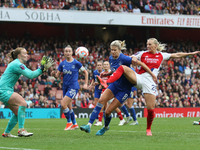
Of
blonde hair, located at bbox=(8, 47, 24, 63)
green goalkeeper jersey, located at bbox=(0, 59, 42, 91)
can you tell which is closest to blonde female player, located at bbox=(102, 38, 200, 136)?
green goalkeeper jersey, located at bbox=(0, 59, 42, 91)

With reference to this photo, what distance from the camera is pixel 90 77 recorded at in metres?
25.7

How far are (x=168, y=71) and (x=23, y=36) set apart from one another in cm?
1189

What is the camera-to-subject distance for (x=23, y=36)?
98.2 ft

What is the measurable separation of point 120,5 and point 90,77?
7.64 m

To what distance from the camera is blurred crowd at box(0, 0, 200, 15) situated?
2706 cm

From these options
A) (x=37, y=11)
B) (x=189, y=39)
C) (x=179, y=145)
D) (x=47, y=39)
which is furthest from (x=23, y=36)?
(x=179, y=145)

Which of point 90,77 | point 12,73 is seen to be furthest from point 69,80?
point 90,77

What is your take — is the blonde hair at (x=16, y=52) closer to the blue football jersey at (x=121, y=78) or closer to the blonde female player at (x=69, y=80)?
the blue football jersey at (x=121, y=78)

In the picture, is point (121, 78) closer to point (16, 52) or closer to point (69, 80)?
point (16, 52)

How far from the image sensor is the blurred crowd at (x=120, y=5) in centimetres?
2706

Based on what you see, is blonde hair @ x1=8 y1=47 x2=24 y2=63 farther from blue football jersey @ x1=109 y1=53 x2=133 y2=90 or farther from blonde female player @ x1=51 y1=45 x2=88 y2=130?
blonde female player @ x1=51 y1=45 x2=88 y2=130

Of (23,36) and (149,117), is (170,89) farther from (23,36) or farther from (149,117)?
(149,117)

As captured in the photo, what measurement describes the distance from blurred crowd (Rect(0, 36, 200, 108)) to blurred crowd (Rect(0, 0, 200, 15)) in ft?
9.67

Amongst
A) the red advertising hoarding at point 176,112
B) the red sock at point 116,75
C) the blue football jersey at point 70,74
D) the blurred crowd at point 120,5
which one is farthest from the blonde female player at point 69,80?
the blurred crowd at point 120,5
